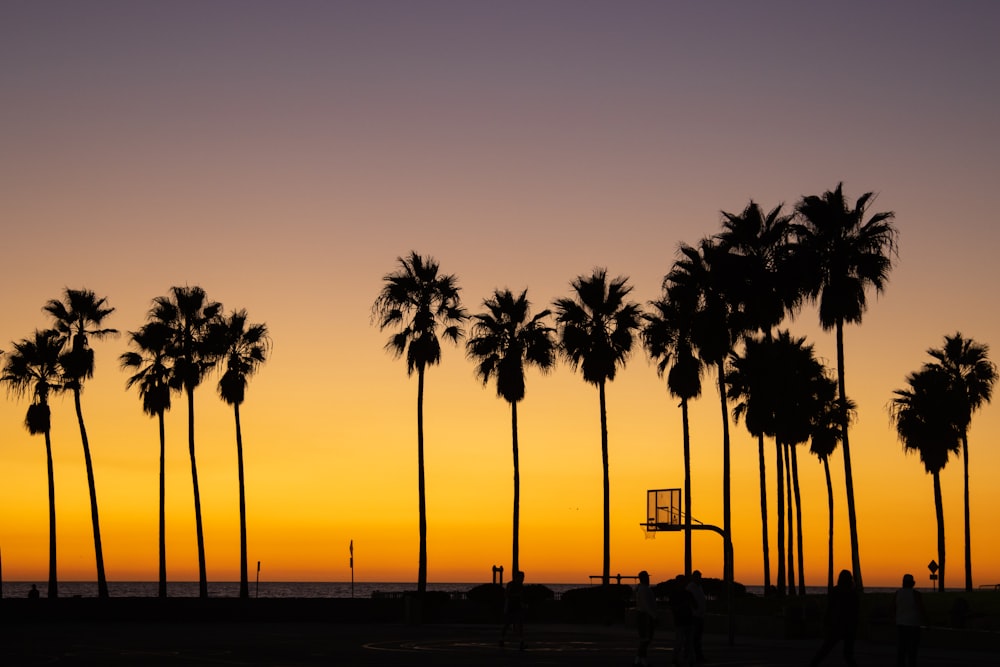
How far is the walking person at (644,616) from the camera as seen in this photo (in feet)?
86.4

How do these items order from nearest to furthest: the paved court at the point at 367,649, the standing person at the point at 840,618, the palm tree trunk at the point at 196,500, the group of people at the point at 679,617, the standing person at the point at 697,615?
the standing person at the point at 840,618 < the group of people at the point at 679,617 < the standing person at the point at 697,615 < the paved court at the point at 367,649 < the palm tree trunk at the point at 196,500

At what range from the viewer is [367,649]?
33.4 m

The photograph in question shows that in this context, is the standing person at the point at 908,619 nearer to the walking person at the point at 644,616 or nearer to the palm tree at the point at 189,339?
the walking person at the point at 644,616

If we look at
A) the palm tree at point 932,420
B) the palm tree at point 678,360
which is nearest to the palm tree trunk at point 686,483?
the palm tree at point 678,360

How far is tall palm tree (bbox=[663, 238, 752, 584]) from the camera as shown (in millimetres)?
48500

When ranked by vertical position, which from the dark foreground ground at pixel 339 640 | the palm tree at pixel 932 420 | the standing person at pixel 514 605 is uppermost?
the palm tree at pixel 932 420

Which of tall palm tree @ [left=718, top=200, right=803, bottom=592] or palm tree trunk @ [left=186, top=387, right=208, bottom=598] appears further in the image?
palm tree trunk @ [left=186, top=387, right=208, bottom=598]

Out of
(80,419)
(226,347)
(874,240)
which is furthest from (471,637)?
(80,419)

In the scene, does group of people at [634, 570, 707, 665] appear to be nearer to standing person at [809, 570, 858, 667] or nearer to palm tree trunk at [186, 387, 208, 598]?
standing person at [809, 570, 858, 667]

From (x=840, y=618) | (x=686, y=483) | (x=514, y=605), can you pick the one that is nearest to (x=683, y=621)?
(x=840, y=618)

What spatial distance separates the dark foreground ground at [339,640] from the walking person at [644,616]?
173 cm

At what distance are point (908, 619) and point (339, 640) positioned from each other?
747 inches

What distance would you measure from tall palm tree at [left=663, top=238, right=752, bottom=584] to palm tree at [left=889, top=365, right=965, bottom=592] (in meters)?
23.1

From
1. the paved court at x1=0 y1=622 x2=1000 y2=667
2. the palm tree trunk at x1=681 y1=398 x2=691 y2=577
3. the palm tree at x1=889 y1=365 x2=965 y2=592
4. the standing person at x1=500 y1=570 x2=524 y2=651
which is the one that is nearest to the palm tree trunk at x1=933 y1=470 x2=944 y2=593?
the palm tree at x1=889 y1=365 x2=965 y2=592
